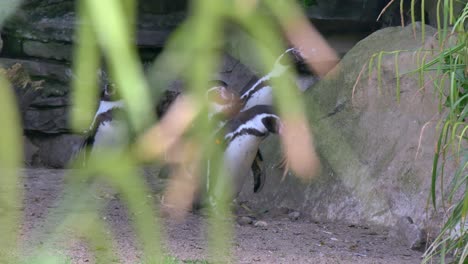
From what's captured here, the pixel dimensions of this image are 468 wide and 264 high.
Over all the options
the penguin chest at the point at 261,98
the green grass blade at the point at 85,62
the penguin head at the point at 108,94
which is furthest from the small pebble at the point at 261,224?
the green grass blade at the point at 85,62

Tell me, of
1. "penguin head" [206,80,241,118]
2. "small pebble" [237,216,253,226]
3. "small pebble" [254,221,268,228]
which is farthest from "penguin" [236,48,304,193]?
"small pebble" [254,221,268,228]

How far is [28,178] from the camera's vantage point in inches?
227

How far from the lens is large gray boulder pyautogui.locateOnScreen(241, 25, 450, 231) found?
15.0 ft

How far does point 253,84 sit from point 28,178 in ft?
5.26

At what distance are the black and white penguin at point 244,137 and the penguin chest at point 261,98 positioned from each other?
0.32 m

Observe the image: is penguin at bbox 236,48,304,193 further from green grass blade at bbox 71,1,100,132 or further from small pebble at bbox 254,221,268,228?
green grass blade at bbox 71,1,100,132

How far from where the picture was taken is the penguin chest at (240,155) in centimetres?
530

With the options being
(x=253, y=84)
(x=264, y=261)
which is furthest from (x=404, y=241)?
(x=253, y=84)

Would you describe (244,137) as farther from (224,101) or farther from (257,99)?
(257,99)

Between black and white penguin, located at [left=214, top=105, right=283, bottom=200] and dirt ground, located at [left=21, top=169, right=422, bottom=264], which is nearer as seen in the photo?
dirt ground, located at [left=21, top=169, right=422, bottom=264]

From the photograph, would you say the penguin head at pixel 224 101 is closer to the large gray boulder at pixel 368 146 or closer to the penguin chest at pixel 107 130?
the large gray boulder at pixel 368 146

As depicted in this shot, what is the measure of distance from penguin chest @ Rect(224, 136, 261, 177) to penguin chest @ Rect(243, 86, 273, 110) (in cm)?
45

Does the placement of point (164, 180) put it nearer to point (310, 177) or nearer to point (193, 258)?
point (310, 177)

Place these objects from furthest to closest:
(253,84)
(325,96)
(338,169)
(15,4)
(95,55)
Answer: (253,84), (325,96), (338,169), (15,4), (95,55)
